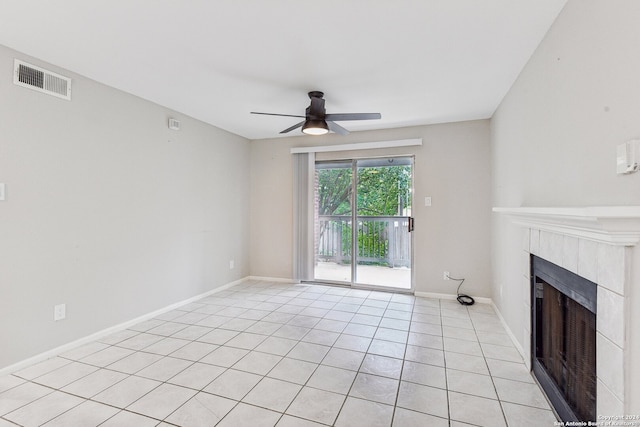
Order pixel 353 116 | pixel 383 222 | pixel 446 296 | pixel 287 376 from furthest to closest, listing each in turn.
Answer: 1. pixel 383 222
2. pixel 446 296
3. pixel 353 116
4. pixel 287 376

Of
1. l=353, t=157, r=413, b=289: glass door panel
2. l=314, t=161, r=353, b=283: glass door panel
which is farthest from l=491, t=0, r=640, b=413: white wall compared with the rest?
l=314, t=161, r=353, b=283: glass door panel

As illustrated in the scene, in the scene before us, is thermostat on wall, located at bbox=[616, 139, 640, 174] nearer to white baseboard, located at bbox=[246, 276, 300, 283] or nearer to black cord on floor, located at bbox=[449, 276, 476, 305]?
black cord on floor, located at bbox=[449, 276, 476, 305]

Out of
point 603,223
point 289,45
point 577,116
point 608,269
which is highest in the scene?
point 289,45

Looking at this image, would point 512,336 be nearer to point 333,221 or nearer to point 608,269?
point 608,269

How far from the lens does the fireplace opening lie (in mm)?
1458

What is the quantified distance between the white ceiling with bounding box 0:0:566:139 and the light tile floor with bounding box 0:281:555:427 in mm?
2409

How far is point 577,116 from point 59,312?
3920mm

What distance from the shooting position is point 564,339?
1813 millimetres

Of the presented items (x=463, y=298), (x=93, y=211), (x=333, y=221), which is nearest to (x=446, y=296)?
(x=463, y=298)

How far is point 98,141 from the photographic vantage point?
2.83 m

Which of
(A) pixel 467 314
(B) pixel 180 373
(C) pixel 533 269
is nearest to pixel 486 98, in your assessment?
(C) pixel 533 269

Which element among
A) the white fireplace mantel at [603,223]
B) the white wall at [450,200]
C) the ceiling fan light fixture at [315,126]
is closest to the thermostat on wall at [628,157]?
the white fireplace mantel at [603,223]

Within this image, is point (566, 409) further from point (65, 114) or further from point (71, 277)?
point (65, 114)

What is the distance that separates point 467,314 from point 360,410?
2.20 meters
